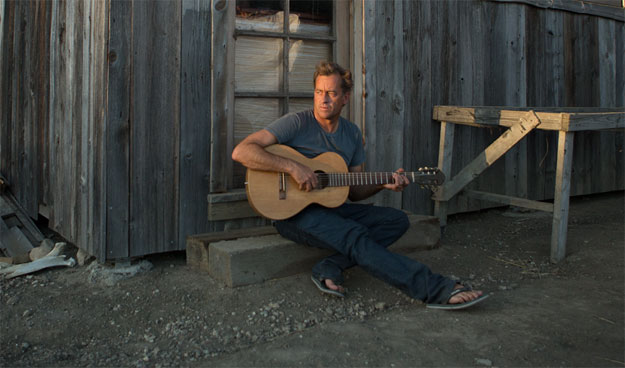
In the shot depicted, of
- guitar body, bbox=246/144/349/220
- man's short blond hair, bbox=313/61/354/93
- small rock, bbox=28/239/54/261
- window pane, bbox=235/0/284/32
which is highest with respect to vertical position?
window pane, bbox=235/0/284/32

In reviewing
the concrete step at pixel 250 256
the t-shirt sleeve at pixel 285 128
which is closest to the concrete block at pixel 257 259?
the concrete step at pixel 250 256

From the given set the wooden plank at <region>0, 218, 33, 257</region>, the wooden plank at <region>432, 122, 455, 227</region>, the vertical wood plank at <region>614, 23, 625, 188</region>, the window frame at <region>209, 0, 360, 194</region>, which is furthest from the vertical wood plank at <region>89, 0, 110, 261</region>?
the vertical wood plank at <region>614, 23, 625, 188</region>

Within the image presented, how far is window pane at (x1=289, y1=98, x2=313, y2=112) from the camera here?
4617 millimetres

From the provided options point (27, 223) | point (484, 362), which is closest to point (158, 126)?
point (27, 223)

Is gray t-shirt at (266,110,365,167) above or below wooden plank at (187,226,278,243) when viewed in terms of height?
above

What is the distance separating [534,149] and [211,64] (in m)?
3.91

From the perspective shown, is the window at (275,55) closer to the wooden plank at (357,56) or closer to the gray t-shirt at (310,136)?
the wooden plank at (357,56)

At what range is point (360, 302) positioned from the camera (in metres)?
3.54

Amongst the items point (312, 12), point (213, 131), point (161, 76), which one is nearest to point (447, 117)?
point (312, 12)

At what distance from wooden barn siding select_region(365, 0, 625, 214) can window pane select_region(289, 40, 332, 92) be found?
43 centimetres

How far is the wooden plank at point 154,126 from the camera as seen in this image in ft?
12.7

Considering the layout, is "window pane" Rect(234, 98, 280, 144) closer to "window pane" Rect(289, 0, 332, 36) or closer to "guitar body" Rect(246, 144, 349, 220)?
"window pane" Rect(289, 0, 332, 36)

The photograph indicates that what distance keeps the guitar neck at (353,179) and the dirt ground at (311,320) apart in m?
0.65

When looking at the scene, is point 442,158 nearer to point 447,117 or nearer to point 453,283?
point 447,117
